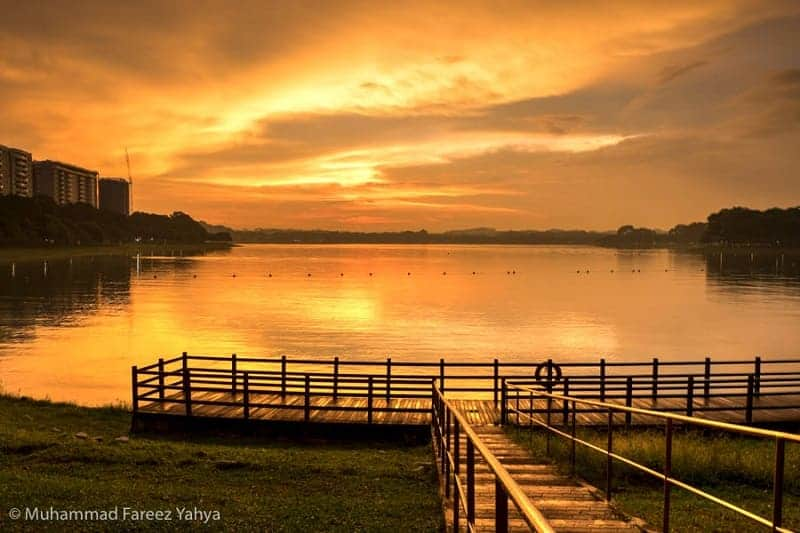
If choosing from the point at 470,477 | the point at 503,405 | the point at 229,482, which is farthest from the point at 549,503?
the point at 503,405

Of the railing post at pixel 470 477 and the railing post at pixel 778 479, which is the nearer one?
the railing post at pixel 778 479

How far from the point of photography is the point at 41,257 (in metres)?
169

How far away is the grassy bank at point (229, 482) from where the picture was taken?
10008 millimetres

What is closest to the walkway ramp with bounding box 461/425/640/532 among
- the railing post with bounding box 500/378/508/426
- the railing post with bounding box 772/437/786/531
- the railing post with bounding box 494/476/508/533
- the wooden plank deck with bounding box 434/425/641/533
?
the wooden plank deck with bounding box 434/425/641/533

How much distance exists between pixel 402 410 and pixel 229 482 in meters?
7.71

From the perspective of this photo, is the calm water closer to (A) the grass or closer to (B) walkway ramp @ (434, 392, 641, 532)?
(A) the grass

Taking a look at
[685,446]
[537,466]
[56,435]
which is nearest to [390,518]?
[537,466]

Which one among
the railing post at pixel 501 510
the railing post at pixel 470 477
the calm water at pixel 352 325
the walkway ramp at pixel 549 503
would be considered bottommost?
the calm water at pixel 352 325

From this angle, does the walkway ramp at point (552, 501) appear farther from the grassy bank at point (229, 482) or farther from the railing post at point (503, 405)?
the railing post at point (503, 405)

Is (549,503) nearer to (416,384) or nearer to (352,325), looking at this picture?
(416,384)

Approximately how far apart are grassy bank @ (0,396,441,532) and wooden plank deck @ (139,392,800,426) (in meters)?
1.43

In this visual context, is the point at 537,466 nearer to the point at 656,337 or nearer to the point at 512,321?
the point at 656,337

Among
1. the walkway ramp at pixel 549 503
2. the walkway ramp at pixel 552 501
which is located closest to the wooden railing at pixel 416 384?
the walkway ramp at pixel 552 501

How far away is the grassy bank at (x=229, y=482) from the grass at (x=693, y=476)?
3.33 m
